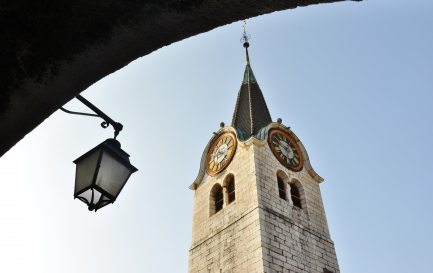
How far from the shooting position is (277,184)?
1580 cm

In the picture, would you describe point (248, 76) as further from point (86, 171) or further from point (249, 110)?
point (86, 171)

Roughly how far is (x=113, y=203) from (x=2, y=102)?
183cm

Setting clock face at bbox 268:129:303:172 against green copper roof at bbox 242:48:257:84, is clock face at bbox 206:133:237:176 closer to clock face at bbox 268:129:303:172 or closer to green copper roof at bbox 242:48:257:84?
clock face at bbox 268:129:303:172

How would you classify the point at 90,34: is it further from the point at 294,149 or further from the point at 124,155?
the point at 294,149

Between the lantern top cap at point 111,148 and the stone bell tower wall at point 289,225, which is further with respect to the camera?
the stone bell tower wall at point 289,225

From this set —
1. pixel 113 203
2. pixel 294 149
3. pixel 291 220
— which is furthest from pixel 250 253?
pixel 113 203

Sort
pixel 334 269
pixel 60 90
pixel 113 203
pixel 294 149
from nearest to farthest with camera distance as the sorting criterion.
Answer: pixel 60 90
pixel 113 203
pixel 334 269
pixel 294 149

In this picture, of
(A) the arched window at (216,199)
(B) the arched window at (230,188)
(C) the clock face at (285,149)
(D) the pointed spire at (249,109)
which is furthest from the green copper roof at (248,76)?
(A) the arched window at (216,199)

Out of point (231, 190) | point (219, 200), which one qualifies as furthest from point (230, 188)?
point (219, 200)

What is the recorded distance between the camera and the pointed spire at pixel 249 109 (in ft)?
62.2

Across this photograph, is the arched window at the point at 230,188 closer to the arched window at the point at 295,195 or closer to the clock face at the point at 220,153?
the clock face at the point at 220,153

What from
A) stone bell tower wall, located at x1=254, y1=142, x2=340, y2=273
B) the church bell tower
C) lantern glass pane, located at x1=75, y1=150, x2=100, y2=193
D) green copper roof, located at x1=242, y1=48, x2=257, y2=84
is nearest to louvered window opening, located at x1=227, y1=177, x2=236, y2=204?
the church bell tower

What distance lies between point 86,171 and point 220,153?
1544 cm

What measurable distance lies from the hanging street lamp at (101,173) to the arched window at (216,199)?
1360 cm
